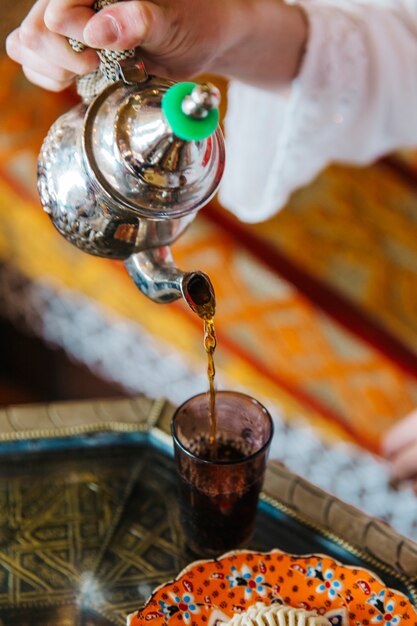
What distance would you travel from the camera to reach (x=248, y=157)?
1448 millimetres

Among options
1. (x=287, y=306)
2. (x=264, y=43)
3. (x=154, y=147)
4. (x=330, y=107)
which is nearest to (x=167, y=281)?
(x=154, y=147)

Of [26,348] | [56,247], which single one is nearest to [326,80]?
[56,247]

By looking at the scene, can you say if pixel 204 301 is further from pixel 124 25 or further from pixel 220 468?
pixel 124 25

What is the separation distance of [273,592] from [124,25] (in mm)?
631

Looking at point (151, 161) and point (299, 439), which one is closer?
point (151, 161)

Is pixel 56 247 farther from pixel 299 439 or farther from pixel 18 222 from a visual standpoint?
pixel 299 439

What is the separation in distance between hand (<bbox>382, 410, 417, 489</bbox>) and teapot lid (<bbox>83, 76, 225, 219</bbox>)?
76cm

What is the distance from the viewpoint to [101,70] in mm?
858

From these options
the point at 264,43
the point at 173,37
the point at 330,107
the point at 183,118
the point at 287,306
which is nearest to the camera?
the point at 183,118

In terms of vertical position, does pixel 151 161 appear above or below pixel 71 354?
above

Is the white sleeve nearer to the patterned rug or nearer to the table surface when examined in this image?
the patterned rug

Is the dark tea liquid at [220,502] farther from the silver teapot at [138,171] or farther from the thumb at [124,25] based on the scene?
the thumb at [124,25]

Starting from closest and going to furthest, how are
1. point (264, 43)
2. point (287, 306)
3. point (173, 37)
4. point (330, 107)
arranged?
A: point (173, 37)
point (264, 43)
point (330, 107)
point (287, 306)

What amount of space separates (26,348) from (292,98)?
51.1 inches
